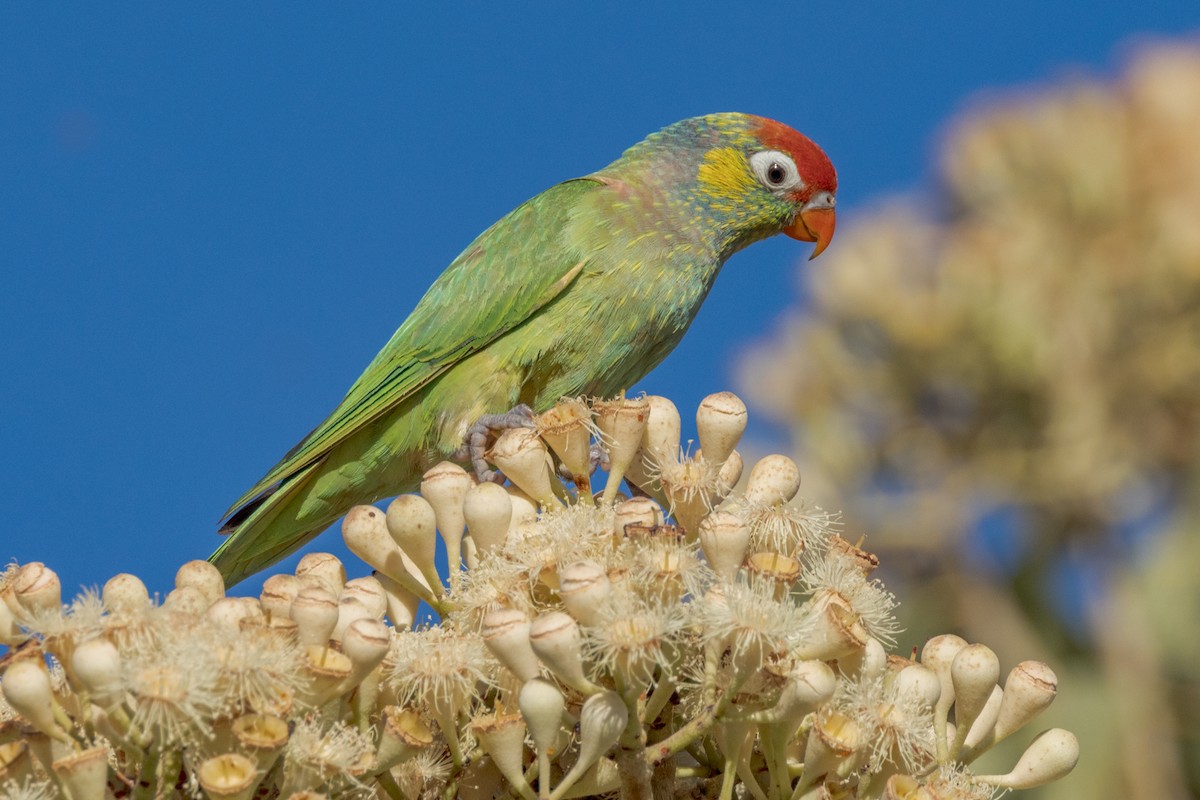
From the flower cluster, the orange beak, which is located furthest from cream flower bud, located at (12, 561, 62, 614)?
the orange beak

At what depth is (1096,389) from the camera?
13.1m

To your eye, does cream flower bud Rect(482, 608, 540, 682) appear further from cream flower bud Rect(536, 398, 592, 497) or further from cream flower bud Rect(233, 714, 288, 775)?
cream flower bud Rect(536, 398, 592, 497)

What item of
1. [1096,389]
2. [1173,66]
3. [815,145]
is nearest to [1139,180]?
[1173,66]

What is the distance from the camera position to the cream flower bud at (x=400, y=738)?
225 cm

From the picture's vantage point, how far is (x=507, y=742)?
2244 millimetres

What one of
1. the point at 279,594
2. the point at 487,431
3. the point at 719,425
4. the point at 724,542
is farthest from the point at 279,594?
the point at 487,431

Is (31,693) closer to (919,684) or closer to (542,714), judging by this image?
(542,714)

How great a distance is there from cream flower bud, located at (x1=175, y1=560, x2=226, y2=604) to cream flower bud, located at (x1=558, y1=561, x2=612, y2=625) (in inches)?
33.8

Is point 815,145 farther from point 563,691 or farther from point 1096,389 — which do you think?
point 1096,389

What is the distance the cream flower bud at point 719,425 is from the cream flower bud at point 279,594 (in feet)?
3.17

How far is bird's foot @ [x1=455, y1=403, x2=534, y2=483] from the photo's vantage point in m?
4.66

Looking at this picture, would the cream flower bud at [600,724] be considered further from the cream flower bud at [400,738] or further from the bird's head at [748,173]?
the bird's head at [748,173]

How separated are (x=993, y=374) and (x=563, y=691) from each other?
11.7 meters

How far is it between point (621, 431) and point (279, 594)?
90 cm
